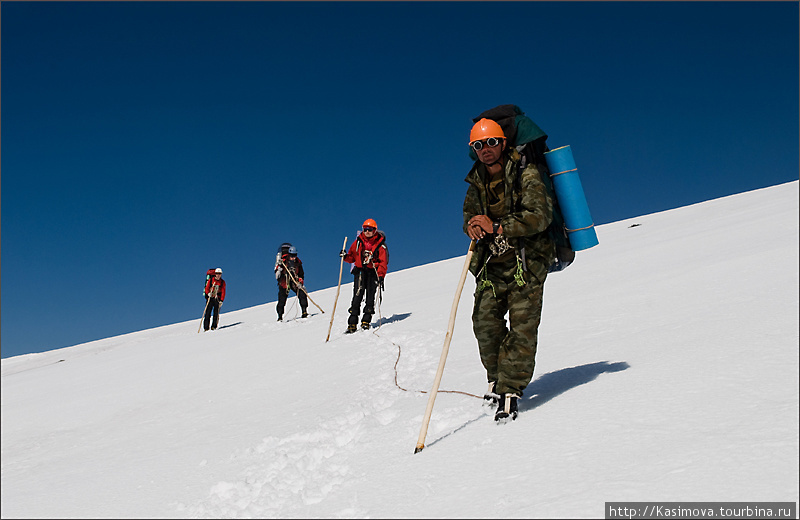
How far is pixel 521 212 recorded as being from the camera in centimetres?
395

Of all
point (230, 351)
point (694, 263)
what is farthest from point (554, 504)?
point (230, 351)

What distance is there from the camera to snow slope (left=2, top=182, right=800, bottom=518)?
2.46 m

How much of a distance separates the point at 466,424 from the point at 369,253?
7.95 m

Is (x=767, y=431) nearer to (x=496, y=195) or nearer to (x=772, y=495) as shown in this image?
(x=772, y=495)

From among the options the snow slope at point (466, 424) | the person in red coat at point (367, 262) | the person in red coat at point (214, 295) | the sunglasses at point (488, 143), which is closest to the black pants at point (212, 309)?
the person in red coat at point (214, 295)

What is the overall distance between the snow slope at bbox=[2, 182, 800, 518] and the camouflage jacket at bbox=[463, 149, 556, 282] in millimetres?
1032

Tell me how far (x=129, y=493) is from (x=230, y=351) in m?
7.16

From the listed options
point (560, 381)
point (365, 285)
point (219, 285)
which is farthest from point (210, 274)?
point (560, 381)

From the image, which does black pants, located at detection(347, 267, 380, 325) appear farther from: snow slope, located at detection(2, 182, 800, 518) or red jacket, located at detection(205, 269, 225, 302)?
red jacket, located at detection(205, 269, 225, 302)

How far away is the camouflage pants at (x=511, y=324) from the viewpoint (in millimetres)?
3938

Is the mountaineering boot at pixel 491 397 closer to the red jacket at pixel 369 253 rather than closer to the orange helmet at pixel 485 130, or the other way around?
the orange helmet at pixel 485 130

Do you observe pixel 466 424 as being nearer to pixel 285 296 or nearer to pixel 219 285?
pixel 285 296

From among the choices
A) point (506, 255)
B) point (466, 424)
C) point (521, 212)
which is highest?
point (521, 212)

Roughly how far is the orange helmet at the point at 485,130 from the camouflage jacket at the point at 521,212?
191mm
